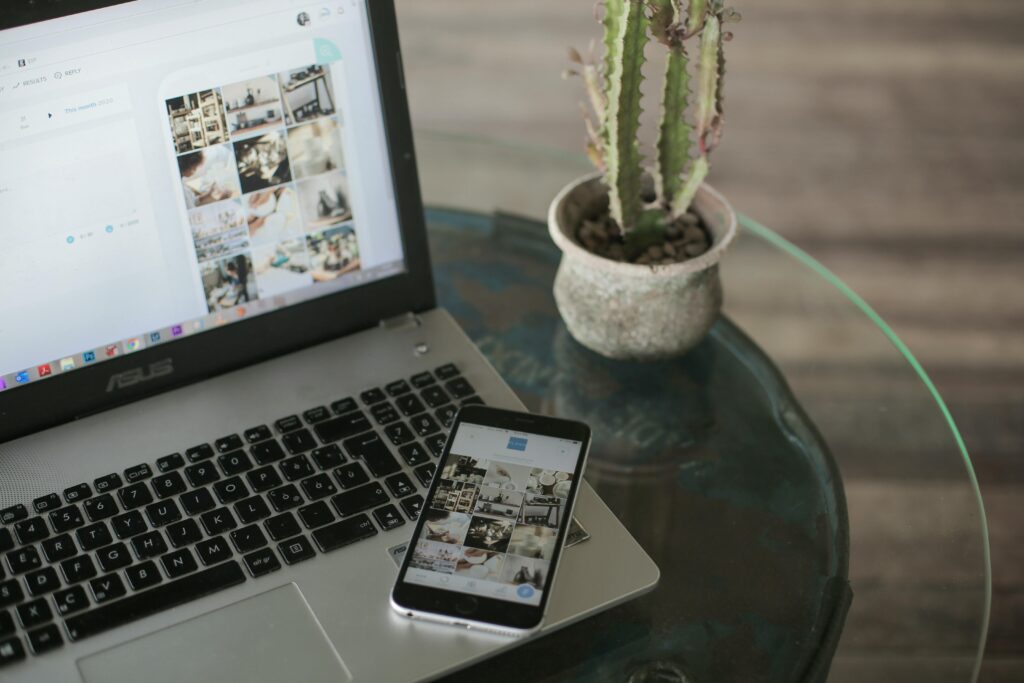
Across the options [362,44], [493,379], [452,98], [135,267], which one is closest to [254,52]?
[362,44]

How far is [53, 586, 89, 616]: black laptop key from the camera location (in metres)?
0.79

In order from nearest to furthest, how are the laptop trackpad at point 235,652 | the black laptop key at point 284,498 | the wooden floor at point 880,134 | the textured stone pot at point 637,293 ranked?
the laptop trackpad at point 235,652
the black laptop key at point 284,498
the textured stone pot at point 637,293
the wooden floor at point 880,134

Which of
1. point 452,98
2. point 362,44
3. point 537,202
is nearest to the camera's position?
point 362,44

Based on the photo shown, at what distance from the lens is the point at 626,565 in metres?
→ 0.83

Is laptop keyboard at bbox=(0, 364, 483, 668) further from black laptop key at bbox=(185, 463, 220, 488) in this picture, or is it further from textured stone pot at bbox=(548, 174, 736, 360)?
textured stone pot at bbox=(548, 174, 736, 360)

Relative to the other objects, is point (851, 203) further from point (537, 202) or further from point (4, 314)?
point (4, 314)

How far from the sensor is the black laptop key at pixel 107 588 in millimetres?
795

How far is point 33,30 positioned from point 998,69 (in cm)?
238

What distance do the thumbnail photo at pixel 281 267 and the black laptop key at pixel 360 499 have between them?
0.21 meters

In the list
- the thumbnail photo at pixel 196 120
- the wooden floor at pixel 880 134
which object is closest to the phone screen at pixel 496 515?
the thumbnail photo at pixel 196 120

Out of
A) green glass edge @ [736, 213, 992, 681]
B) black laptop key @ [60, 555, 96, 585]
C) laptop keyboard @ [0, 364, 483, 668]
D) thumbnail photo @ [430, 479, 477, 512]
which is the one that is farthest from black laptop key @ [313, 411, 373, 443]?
green glass edge @ [736, 213, 992, 681]

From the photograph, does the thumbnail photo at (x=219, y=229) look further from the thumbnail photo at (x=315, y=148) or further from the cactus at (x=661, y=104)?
the cactus at (x=661, y=104)

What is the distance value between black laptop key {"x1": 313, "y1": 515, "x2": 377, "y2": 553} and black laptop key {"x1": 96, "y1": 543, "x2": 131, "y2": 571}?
0.48ft

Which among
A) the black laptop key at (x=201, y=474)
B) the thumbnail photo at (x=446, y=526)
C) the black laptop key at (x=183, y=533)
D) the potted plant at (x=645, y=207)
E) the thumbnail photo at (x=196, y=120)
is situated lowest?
the thumbnail photo at (x=446, y=526)
